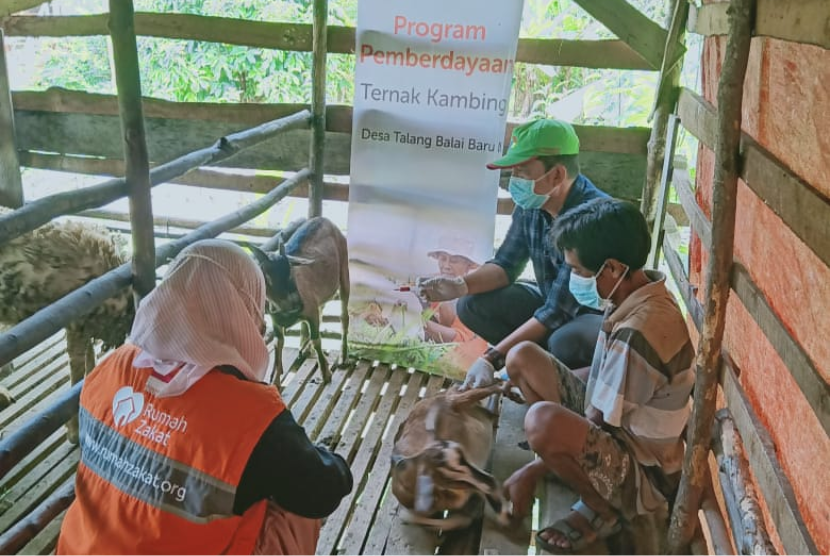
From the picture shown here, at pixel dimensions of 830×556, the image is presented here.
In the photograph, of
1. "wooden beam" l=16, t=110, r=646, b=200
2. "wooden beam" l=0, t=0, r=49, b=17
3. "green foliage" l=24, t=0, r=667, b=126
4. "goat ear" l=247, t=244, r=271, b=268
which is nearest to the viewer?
"goat ear" l=247, t=244, r=271, b=268

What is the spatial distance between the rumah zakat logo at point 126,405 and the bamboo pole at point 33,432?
0.69 metres

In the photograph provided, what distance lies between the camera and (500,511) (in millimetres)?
2496

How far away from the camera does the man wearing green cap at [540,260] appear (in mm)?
3254

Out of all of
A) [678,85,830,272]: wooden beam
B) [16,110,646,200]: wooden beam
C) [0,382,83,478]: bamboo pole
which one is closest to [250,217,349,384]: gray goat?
[16,110,646,200]: wooden beam

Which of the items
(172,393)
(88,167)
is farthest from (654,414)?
(88,167)

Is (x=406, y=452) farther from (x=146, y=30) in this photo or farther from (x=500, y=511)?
(x=146, y=30)

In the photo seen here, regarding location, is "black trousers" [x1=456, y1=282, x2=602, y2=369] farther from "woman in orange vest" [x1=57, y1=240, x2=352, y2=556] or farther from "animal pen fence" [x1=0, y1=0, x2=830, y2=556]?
"woman in orange vest" [x1=57, y1=240, x2=352, y2=556]

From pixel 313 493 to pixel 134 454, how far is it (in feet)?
1.49

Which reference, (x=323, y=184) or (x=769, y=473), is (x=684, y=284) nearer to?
(x=769, y=473)

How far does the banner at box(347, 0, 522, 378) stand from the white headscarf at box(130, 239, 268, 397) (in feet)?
7.30

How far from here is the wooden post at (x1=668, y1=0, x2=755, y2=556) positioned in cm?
181

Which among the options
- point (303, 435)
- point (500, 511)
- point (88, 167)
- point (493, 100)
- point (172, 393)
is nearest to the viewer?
point (172, 393)

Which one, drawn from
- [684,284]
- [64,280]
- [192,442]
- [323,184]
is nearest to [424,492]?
[192,442]

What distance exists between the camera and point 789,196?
58.3 inches
